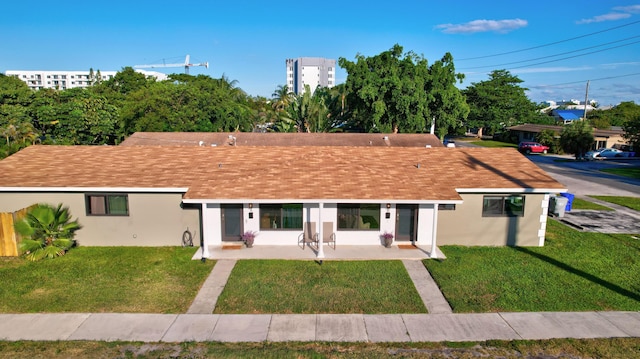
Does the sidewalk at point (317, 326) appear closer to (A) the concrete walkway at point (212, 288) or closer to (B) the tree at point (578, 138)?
(A) the concrete walkway at point (212, 288)

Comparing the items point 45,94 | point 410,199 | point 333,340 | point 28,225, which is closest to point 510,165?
point 410,199

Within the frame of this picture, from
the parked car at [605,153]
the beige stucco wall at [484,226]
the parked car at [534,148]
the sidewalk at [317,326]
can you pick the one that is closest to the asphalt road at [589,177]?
the parked car at [605,153]

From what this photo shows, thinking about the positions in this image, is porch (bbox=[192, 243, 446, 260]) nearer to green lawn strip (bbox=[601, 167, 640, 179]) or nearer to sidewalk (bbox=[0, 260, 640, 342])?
sidewalk (bbox=[0, 260, 640, 342])

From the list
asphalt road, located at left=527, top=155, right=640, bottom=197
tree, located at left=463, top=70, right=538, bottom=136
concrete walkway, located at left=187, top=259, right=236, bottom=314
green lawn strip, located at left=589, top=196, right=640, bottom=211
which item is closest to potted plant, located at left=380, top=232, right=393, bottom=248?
concrete walkway, located at left=187, top=259, right=236, bottom=314

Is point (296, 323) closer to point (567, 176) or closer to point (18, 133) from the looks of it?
point (567, 176)

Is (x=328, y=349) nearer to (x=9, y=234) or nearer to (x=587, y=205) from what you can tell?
(x=9, y=234)

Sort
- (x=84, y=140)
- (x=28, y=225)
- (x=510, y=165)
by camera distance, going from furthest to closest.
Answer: (x=84, y=140) → (x=510, y=165) → (x=28, y=225)
